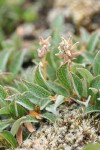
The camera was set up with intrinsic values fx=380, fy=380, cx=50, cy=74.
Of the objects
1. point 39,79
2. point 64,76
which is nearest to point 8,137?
point 39,79

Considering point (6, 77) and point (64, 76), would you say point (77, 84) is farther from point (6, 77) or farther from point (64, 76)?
point (6, 77)

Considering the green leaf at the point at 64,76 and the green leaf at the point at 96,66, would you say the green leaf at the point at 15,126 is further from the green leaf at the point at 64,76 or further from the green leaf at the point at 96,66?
the green leaf at the point at 96,66

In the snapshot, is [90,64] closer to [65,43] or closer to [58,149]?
[65,43]

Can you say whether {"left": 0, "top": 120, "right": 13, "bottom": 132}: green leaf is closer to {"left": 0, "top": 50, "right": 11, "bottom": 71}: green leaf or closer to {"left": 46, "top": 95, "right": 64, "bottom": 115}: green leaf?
{"left": 46, "top": 95, "right": 64, "bottom": 115}: green leaf

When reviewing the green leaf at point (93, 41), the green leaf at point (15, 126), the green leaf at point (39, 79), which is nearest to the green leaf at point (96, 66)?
the green leaf at point (39, 79)

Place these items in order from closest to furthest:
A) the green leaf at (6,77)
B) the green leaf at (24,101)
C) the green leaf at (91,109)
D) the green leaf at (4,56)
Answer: the green leaf at (91,109) < the green leaf at (24,101) < the green leaf at (6,77) < the green leaf at (4,56)

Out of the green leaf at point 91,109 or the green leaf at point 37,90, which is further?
the green leaf at point 37,90
